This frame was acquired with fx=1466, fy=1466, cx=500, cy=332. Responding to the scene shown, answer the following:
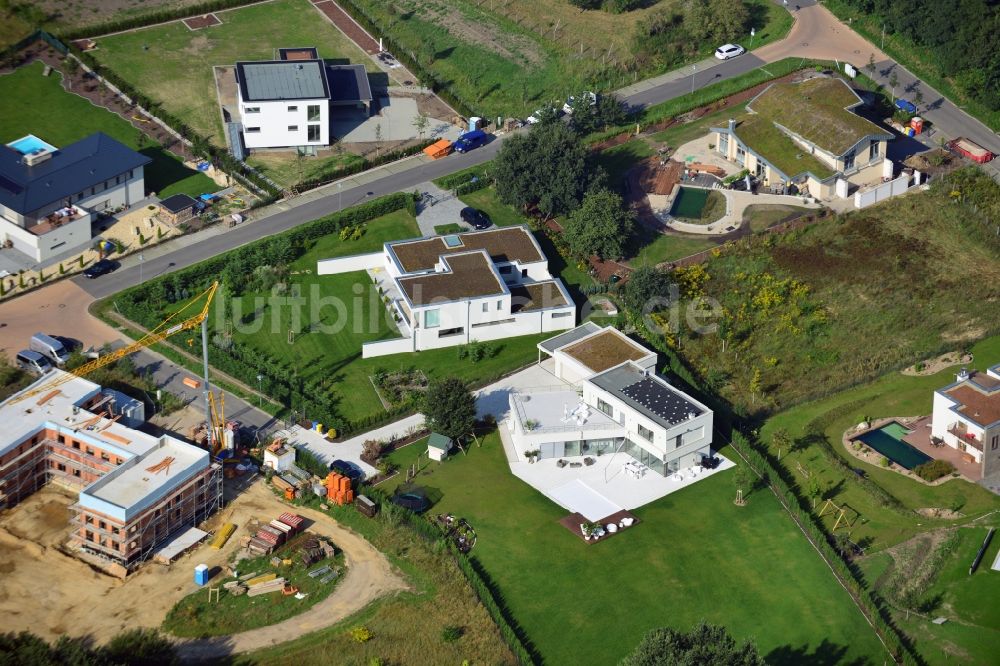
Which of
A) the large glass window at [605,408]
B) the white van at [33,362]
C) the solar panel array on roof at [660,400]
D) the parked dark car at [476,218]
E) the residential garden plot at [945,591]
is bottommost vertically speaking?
the residential garden plot at [945,591]

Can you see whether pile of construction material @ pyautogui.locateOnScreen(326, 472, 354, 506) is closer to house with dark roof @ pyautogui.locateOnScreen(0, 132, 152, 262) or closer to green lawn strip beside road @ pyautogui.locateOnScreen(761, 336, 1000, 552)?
green lawn strip beside road @ pyautogui.locateOnScreen(761, 336, 1000, 552)

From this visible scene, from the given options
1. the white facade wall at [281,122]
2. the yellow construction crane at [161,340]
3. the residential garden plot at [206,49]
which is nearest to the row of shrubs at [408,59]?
the residential garden plot at [206,49]

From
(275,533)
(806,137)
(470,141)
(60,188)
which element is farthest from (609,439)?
(60,188)

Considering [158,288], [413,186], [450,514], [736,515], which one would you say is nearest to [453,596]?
[450,514]

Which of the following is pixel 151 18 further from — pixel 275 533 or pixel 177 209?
pixel 275 533

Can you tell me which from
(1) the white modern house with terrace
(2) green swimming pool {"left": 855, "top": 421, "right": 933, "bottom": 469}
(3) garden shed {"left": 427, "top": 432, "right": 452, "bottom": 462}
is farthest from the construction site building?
(2) green swimming pool {"left": 855, "top": 421, "right": 933, "bottom": 469}

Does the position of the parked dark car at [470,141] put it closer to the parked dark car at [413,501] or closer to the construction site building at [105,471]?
the construction site building at [105,471]

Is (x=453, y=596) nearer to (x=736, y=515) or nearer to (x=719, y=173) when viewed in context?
(x=736, y=515)
